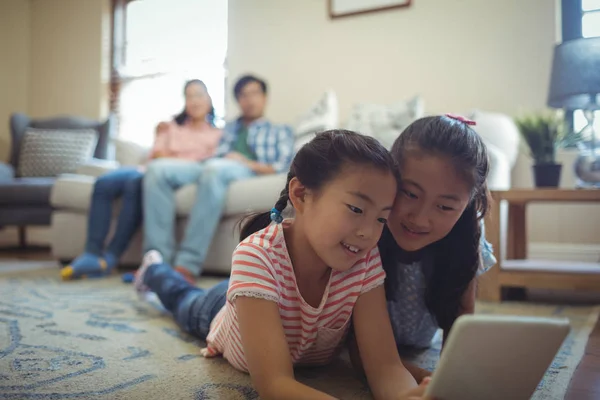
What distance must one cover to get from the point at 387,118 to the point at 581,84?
79 centimetres

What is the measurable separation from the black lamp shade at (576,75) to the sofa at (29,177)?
2710 mm

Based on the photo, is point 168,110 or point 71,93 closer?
point 168,110

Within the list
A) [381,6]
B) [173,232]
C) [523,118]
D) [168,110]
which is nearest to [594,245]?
[523,118]

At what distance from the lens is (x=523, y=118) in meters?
1.95

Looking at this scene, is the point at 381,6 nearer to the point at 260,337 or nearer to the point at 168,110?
the point at 168,110

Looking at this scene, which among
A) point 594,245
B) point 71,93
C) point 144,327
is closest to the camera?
point 144,327

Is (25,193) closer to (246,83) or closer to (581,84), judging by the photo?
(246,83)

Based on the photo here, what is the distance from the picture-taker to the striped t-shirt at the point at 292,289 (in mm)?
750

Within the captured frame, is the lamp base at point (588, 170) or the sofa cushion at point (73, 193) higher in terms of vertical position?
the lamp base at point (588, 170)

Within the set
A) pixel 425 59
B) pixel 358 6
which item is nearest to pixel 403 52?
pixel 425 59

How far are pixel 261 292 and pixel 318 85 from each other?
2.50 m

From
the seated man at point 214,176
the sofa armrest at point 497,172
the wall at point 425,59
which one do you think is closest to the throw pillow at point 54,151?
the wall at point 425,59

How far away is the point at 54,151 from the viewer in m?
3.42

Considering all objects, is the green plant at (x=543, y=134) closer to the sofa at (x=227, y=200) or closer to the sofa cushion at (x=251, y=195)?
the sofa at (x=227, y=200)
